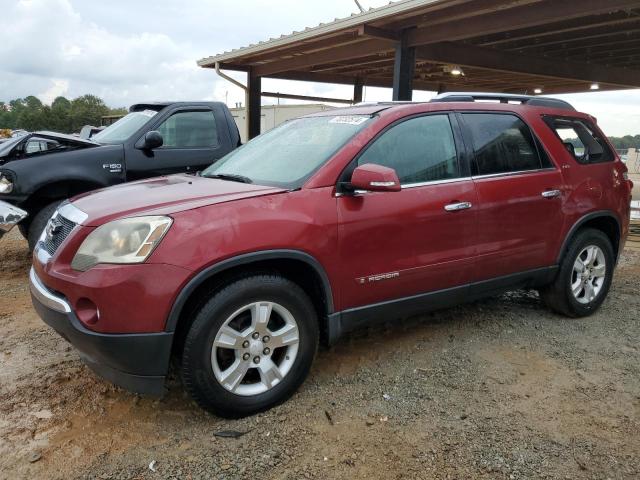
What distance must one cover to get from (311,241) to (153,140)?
3.58 metres

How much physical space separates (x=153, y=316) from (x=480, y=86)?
16.3 m

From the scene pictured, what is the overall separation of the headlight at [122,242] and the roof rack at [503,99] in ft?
7.32

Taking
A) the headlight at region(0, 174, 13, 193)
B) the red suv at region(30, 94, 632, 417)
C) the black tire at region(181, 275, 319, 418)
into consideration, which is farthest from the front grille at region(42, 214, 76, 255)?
the headlight at region(0, 174, 13, 193)

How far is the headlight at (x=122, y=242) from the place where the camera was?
2531mm

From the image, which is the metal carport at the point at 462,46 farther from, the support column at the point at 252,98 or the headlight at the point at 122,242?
the headlight at the point at 122,242

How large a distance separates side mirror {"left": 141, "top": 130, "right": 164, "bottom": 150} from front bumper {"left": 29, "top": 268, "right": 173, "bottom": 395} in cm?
342

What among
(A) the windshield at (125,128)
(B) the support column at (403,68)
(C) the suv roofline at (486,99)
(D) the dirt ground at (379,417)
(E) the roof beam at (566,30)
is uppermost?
(E) the roof beam at (566,30)

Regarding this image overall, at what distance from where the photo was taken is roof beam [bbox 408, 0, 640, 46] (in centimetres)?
671

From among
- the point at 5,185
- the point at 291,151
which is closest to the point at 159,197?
the point at 291,151

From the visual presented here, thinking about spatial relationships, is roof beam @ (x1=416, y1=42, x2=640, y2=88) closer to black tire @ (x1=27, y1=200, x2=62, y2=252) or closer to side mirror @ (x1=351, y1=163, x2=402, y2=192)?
black tire @ (x1=27, y1=200, x2=62, y2=252)

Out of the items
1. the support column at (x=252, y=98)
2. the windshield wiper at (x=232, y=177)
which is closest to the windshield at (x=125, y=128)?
the windshield wiper at (x=232, y=177)

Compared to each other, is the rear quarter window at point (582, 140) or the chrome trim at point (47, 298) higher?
the rear quarter window at point (582, 140)

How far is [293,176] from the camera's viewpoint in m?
3.15

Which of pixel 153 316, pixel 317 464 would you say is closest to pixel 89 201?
pixel 153 316
